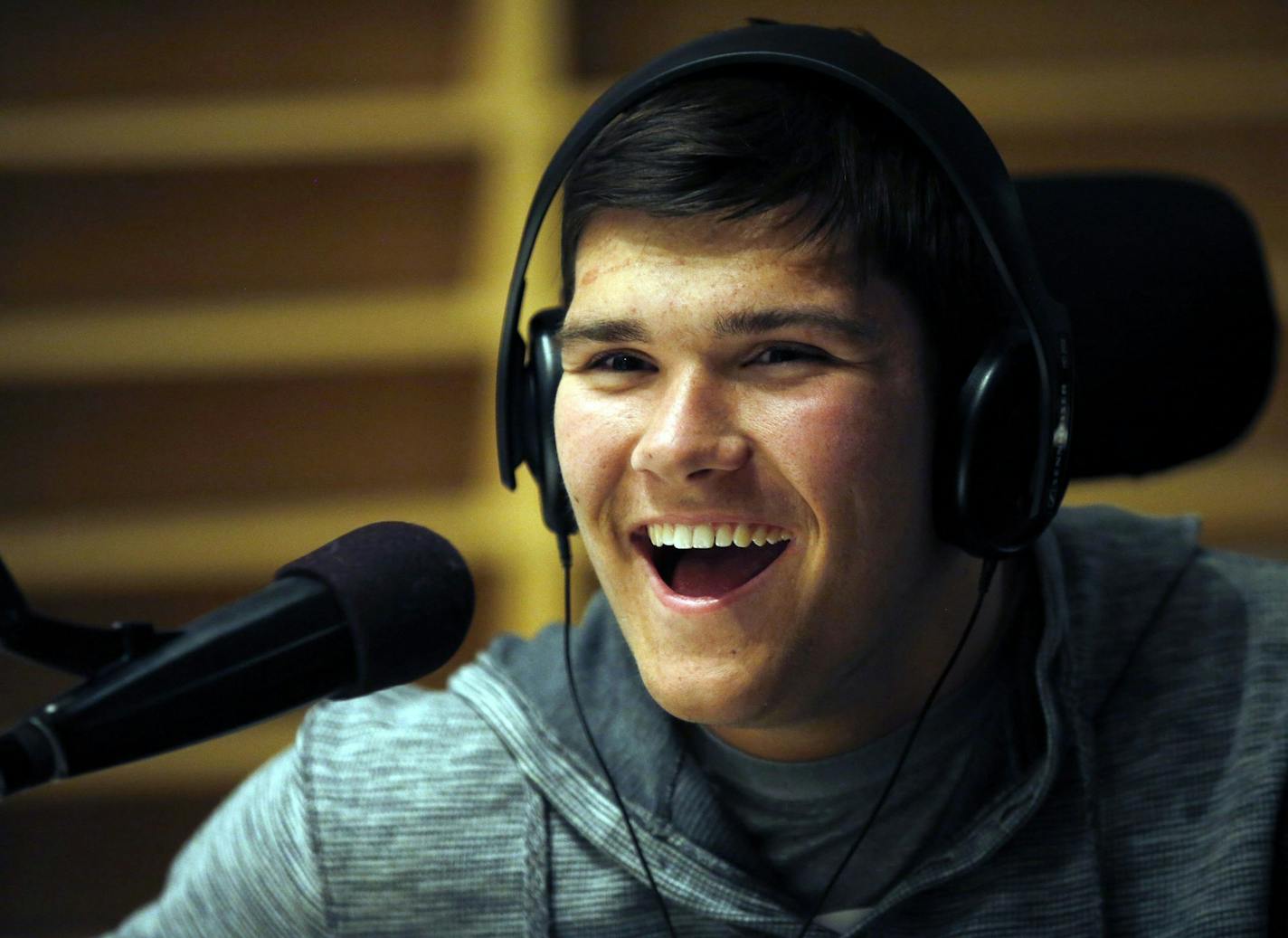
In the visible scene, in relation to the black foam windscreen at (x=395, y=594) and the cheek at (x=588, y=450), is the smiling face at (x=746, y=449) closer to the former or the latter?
the cheek at (x=588, y=450)

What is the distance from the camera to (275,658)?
64 cm

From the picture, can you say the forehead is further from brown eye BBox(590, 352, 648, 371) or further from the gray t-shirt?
the gray t-shirt

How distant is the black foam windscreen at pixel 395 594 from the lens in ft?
2.23

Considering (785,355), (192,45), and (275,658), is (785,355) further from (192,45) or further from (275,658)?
(192,45)

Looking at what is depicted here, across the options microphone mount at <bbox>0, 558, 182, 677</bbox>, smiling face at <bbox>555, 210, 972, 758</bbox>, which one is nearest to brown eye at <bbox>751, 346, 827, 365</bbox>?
smiling face at <bbox>555, 210, 972, 758</bbox>

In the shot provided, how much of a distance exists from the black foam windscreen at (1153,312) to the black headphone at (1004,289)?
0.65 ft

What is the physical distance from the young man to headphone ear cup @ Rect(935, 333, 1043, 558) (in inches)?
1.1

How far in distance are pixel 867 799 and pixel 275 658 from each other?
528 mm

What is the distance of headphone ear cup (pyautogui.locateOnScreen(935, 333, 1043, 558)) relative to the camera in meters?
0.90

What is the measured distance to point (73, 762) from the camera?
60 cm

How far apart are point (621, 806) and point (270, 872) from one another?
0.29m

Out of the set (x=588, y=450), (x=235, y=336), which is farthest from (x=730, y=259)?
(x=235, y=336)

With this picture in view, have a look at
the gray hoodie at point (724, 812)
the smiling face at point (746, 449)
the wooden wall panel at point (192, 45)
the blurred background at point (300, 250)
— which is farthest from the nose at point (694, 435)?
the wooden wall panel at point (192, 45)

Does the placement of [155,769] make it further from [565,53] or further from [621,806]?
[621,806]
